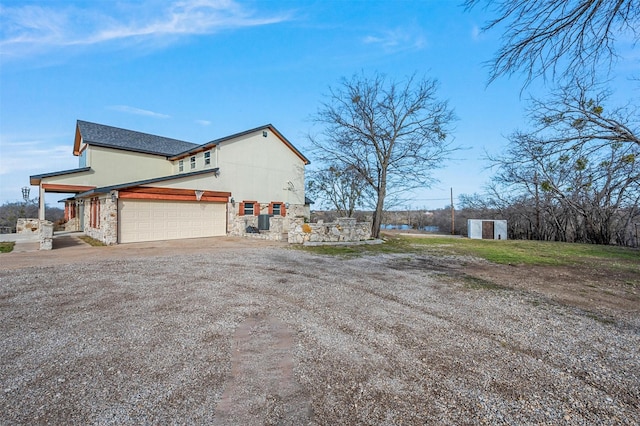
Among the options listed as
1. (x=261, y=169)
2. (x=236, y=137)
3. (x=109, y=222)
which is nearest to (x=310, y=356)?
(x=109, y=222)

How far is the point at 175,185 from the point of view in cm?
1480

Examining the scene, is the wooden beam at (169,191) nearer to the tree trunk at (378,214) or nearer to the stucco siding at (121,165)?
the stucco siding at (121,165)

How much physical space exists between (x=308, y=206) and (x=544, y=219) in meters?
17.5

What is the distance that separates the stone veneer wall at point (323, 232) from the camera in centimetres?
1326

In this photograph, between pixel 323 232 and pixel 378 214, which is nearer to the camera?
pixel 323 232

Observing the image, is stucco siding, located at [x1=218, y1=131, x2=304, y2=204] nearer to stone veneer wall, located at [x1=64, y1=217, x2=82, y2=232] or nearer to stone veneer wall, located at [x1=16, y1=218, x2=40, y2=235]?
stone veneer wall, located at [x1=16, y1=218, x2=40, y2=235]

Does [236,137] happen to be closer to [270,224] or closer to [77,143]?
[270,224]

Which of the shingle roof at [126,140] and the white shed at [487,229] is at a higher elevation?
the shingle roof at [126,140]

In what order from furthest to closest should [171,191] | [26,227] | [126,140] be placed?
[126,140], [26,227], [171,191]

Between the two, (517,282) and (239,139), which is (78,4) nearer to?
(239,139)

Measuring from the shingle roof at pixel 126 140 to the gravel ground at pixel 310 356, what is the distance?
1539cm

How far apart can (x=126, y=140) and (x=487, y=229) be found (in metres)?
25.8

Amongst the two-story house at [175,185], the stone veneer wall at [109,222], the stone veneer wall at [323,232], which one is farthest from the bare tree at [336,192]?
the stone veneer wall at [109,222]

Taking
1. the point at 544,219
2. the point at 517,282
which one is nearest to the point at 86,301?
the point at 517,282
